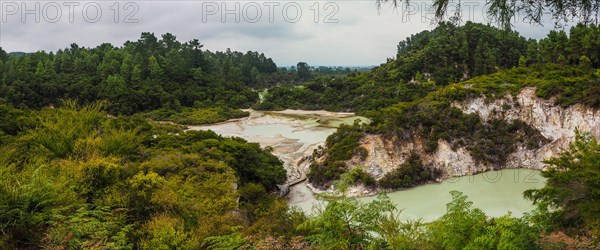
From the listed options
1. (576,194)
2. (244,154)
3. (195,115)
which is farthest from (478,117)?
(195,115)

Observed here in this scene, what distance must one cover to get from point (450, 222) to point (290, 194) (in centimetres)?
1663

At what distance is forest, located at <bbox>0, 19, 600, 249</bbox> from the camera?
19.6ft

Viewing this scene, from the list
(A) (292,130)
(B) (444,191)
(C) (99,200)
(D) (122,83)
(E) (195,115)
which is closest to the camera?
(C) (99,200)

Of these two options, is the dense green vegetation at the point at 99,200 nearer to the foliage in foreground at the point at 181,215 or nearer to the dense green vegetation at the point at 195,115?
the foliage in foreground at the point at 181,215

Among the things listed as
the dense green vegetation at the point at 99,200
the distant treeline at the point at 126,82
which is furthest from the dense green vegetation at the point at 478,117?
the distant treeline at the point at 126,82

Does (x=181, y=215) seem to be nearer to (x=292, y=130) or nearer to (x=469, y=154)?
(x=469, y=154)

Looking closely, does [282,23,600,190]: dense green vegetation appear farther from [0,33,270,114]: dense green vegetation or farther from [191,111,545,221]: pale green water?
[0,33,270,114]: dense green vegetation

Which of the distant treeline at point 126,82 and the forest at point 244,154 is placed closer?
the forest at point 244,154

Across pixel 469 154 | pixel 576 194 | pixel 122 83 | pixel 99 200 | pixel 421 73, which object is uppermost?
pixel 421 73

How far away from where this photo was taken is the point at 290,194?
22.2m

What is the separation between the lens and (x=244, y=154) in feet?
69.8

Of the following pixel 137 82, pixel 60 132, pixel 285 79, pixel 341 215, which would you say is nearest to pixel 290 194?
pixel 60 132

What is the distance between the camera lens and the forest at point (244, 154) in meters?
5.97

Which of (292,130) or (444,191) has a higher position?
(292,130)
